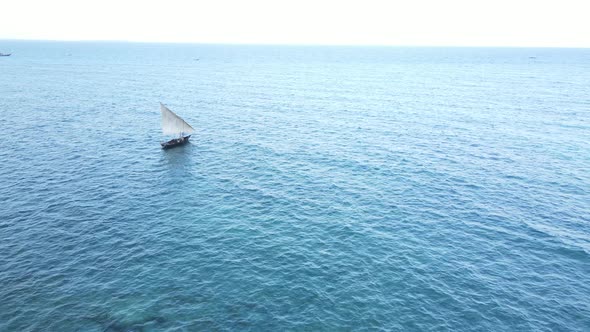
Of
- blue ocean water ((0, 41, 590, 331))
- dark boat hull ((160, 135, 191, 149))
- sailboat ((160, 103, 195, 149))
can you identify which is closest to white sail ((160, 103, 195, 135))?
sailboat ((160, 103, 195, 149))

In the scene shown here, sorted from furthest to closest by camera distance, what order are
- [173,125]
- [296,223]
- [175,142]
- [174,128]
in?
[174,128] → [173,125] → [175,142] → [296,223]

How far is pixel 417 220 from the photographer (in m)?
57.7

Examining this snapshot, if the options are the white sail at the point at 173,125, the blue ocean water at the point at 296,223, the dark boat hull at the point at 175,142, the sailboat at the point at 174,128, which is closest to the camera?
the blue ocean water at the point at 296,223

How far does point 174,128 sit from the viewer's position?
294 feet

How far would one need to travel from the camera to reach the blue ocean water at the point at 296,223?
40.5 meters

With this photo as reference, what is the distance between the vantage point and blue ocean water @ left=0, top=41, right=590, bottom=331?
133ft

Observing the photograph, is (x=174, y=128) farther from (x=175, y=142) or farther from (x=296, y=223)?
(x=296, y=223)

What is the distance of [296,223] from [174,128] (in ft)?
150

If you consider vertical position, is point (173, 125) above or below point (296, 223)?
above

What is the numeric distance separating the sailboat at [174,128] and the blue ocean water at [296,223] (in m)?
3.24

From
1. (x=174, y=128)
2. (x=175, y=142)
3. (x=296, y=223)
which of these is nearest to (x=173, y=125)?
(x=174, y=128)

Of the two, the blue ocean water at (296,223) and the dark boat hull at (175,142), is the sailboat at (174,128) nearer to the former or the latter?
the dark boat hull at (175,142)

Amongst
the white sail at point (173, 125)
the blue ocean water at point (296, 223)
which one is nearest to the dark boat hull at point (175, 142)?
the white sail at point (173, 125)

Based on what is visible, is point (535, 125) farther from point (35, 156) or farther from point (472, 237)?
point (35, 156)
